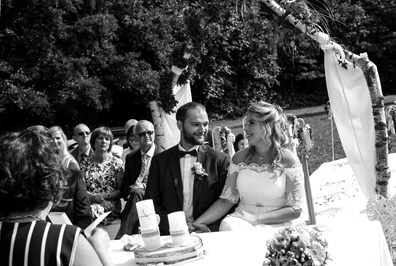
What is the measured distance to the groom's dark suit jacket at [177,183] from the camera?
459 cm

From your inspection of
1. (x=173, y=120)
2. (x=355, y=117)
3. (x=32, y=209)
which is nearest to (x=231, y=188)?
(x=355, y=117)

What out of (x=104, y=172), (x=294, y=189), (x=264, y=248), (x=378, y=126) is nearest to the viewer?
(x=264, y=248)

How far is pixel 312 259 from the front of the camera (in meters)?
2.62

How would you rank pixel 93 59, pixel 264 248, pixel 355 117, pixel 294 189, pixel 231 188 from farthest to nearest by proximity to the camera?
pixel 93 59 → pixel 355 117 → pixel 231 188 → pixel 294 189 → pixel 264 248

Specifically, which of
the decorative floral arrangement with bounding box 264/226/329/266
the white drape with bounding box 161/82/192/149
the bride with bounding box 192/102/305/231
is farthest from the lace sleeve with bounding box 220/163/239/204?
the white drape with bounding box 161/82/192/149

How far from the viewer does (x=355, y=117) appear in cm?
570

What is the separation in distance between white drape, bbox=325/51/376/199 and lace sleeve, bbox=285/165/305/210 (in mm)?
1529

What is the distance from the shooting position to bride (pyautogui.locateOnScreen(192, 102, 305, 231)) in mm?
→ 4266

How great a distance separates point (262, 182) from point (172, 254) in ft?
4.95

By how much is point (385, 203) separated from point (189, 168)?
1.82 m

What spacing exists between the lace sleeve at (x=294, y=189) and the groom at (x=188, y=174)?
1.94 ft

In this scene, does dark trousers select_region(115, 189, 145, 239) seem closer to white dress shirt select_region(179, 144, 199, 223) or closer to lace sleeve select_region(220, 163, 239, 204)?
white dress shirt select_region(179, 144, 199, 223)

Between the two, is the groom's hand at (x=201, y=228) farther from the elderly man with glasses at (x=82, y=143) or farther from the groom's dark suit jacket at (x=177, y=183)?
the elderly man with glasses at (x=82, y=143)

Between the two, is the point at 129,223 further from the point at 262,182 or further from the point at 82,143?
the point at 82,143
